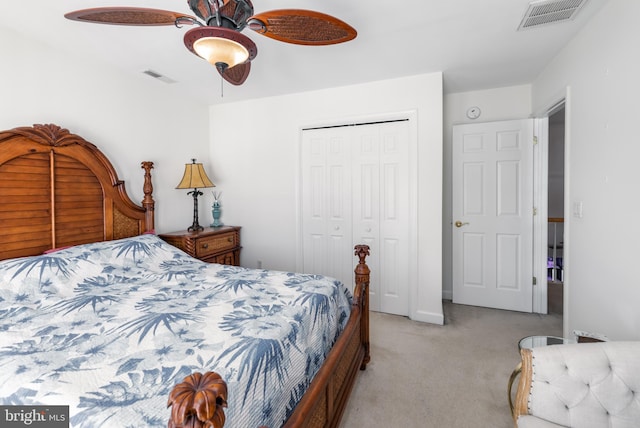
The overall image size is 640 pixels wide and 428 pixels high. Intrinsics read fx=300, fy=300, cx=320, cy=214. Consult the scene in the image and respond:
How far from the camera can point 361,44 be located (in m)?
2.38

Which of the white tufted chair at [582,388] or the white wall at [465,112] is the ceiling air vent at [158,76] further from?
the white tufted chair at [582,388]

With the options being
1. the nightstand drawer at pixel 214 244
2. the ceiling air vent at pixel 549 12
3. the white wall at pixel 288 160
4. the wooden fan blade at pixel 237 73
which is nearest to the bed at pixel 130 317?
the nightstand drawer at pixel 214 244

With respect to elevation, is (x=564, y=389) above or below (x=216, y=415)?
below

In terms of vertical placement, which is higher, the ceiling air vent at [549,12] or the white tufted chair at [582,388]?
the ceiling air vent at [549,12]

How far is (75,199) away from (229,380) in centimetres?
234

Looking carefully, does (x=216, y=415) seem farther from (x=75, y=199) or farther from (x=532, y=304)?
(x=532, y=304)

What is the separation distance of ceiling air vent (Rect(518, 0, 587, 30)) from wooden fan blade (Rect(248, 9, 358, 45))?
1343 mm

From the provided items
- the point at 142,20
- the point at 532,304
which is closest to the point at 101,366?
the point at 142,20

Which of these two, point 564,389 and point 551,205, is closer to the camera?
point 564,389

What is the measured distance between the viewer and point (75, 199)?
95.5 inches

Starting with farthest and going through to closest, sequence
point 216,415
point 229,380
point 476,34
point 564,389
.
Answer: point 476,34
point 564,389
point 229,380
point 216,415

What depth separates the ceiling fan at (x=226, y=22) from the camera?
1376 millimetres
